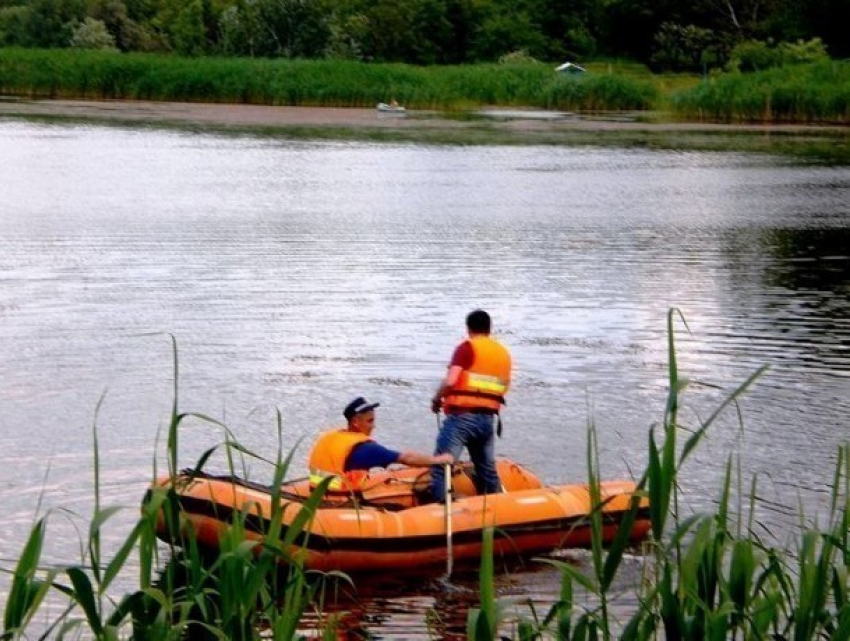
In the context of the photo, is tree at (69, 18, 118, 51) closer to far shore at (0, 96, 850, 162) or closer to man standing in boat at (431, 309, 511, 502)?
far shore at (0, 96, 850, 162)

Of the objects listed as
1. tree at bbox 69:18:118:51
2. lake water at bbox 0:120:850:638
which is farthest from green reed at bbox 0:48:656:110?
lake water at bbox 0:120:850:638

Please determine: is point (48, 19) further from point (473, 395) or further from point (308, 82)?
point (473, 395)

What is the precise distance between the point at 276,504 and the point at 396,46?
88.0m

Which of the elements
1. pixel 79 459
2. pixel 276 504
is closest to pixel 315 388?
pixel 79 459

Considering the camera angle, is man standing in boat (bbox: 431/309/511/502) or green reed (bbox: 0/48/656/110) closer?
man standing in boat (bbox: 431/309/511/502)

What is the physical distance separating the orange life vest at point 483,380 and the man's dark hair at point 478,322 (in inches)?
1.9

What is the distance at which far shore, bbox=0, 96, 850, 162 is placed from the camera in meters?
52.5

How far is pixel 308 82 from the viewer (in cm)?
6688

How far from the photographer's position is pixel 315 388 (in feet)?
52.3

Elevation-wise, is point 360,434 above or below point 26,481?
above

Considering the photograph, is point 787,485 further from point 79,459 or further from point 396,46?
point 396,46

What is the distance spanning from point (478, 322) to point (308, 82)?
2227 inches

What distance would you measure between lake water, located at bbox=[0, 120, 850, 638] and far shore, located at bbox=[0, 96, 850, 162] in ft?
46.0

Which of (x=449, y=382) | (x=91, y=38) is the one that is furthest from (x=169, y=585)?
(x=91, y=38)
